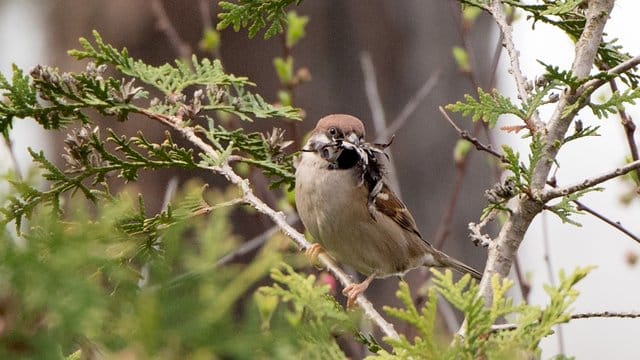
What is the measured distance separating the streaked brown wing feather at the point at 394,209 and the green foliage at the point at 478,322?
73.7 inches

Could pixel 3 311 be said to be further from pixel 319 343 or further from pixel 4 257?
pixel 319 343

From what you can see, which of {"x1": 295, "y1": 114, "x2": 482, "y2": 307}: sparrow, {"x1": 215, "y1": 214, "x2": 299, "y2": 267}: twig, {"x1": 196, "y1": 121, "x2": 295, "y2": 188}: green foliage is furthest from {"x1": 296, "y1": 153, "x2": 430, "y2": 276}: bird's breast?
{"x1": 196, "y1": 121, "x2": 295, "y2": 188}: green foliage

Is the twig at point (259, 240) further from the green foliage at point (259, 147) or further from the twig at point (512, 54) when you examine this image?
the twig at point (512, 54)

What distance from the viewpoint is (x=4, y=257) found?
0.72m

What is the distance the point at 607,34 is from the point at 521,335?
2.89 feet

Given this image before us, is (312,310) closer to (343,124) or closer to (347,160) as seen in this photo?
(343,124)

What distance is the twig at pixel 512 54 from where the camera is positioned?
161 cm

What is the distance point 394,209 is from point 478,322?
6.58 ft

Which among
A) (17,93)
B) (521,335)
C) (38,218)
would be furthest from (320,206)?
(38,218)

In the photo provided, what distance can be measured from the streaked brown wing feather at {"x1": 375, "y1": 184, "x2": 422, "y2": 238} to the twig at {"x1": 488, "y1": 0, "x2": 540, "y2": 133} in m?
1.28

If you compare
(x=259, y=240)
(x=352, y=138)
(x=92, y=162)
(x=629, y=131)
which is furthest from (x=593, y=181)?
(x=259, y=240)

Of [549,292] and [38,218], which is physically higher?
[38,218]

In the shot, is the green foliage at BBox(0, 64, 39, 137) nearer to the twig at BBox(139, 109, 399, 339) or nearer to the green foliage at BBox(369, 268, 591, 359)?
the twig at BBox(139, 109, 399, 339)

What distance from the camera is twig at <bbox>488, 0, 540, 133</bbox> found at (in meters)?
1.61
